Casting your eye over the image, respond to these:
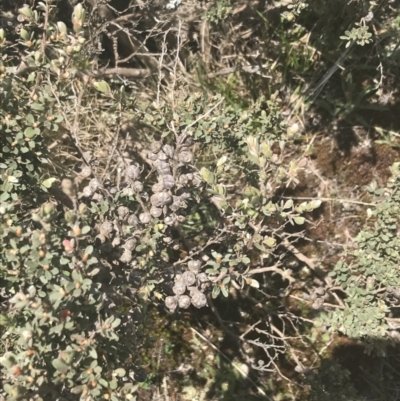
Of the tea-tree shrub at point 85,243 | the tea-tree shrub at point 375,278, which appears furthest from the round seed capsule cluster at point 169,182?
the tea-tree shrub at point 375,278

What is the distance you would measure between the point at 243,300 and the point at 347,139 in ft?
3.15

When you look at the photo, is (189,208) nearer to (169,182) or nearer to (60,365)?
(169,182)

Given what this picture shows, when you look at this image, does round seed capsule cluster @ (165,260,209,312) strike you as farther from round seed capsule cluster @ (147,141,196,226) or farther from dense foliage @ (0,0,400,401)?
round seed capsule cluster @ (147,141,196,226)

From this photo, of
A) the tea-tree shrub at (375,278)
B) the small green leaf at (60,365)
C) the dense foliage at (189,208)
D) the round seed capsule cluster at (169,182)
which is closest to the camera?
the small green leaf at (60,365)

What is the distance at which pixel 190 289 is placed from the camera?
1.44 metres

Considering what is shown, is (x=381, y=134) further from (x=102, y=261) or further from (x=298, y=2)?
(x=102, y=261)

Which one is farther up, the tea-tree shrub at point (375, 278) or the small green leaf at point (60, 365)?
the small green leaf at point (60, 365)

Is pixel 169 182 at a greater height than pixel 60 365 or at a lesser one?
greater

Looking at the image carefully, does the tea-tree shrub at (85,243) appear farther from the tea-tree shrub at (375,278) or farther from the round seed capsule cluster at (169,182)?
the tea-tree shrub at (375,278)

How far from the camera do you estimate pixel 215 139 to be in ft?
6.09

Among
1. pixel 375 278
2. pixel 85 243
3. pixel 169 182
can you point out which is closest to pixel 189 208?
pixel 169 182

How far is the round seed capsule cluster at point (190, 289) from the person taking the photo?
1.40 meters

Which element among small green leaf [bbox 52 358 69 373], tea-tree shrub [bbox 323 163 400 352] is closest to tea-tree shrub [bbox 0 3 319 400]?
small green leaf [bbox 52 358 69 373]

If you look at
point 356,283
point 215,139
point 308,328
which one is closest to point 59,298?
point 215,139
